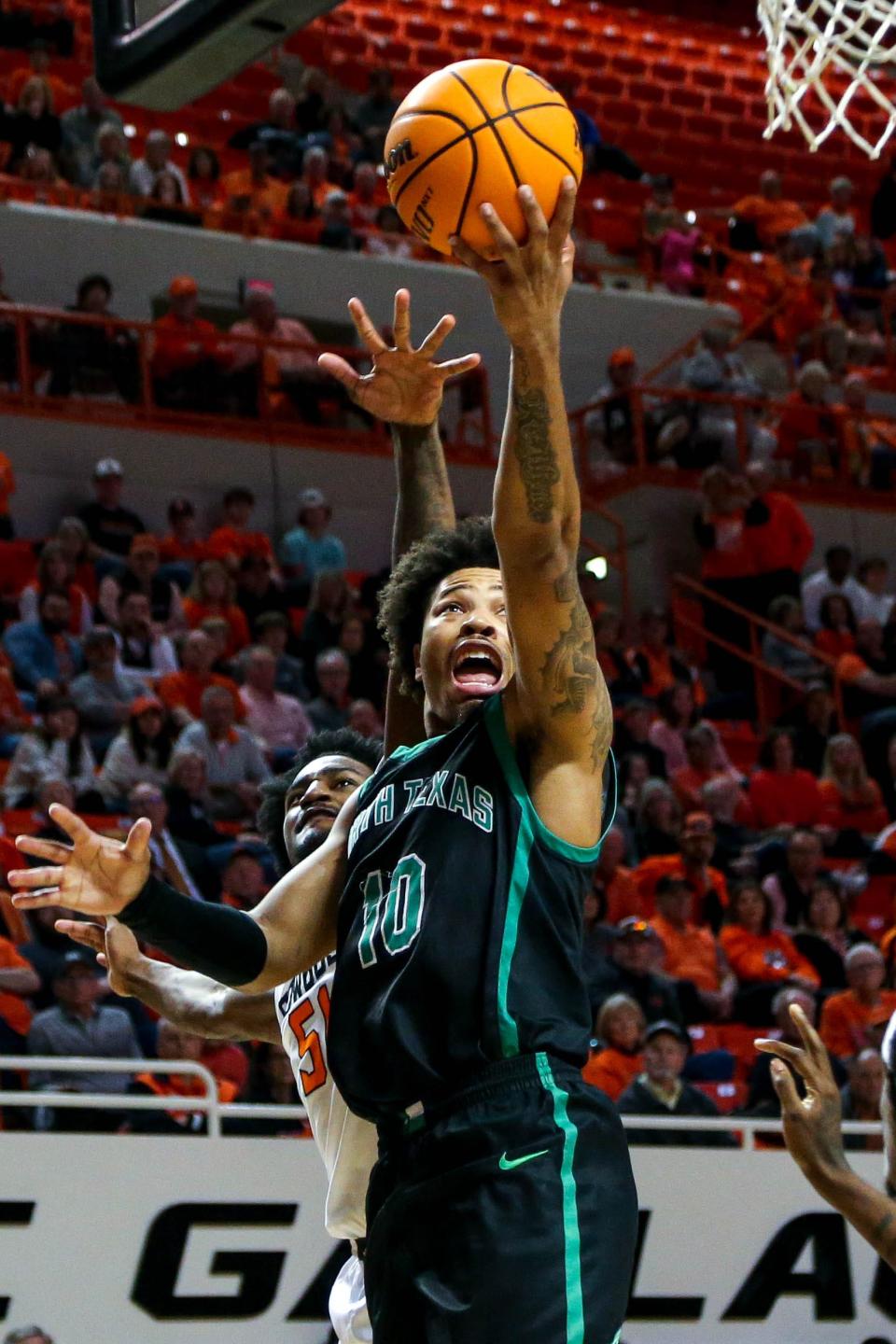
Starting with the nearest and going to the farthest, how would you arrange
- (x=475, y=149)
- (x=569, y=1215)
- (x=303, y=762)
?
(x=569, y=1215)
(x=475, y=149)
(x=303, y=762)

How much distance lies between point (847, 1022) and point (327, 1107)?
5461mm

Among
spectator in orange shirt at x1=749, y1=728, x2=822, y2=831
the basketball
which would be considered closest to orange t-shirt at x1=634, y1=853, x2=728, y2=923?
spectator in orange shirt at x1=749, y1=728, x2=822, y2=831

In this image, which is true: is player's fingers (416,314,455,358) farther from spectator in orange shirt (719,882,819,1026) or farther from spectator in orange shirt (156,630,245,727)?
spectator in orange shirt (156,630,245,727)

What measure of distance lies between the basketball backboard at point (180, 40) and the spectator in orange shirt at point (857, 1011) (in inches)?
240

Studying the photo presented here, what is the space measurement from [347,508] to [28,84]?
3641mm

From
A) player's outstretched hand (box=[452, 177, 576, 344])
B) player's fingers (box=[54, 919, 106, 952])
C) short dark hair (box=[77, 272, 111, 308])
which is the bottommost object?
short dark hair (box=[77, 272, 111, 308])

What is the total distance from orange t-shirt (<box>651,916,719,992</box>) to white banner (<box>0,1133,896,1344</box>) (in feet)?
7.51

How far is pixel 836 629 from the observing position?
13.2 metres

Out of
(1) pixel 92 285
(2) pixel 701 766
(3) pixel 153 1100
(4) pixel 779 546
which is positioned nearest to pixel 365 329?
(3) pixel 153 1100

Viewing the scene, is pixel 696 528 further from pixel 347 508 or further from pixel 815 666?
pixel 347 508

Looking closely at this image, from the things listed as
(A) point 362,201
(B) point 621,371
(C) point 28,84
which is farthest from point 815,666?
(C) point 28,84

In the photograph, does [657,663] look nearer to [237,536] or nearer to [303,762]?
[237,536]

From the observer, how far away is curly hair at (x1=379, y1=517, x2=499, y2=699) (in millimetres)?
3484

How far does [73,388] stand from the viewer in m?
12.8
